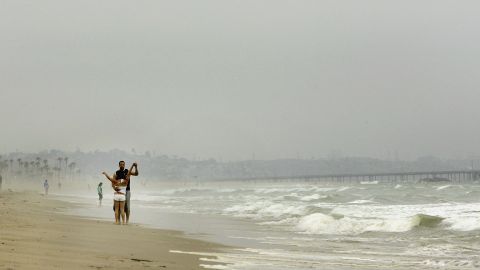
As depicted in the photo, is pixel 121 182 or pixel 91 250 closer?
pixel 91 250

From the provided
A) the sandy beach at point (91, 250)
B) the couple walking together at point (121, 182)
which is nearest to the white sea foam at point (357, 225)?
the couple walking together at point (121, 182)

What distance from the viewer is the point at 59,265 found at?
6.44 metres

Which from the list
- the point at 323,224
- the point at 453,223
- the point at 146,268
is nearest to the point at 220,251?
the point at 146,268

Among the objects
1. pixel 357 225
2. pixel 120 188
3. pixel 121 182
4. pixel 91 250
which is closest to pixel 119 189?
pixel 120 188

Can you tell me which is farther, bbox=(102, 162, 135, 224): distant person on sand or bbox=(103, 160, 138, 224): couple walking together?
bbox=(102, 162, 135, 224): distant person on sand

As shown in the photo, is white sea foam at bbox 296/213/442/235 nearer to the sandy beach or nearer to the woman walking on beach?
the woman walking on beach

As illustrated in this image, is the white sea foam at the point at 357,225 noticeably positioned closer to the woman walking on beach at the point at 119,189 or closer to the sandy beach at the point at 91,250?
the woman walking on beach at the point at 119,189

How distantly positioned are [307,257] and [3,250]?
4.66m

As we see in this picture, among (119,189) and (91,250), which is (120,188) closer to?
(119,189)

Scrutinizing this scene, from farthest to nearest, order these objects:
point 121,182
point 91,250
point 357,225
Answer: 1. point 357,225
2. point 121,182
3. point 91,250

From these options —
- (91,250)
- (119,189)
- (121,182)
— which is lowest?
(91,250)

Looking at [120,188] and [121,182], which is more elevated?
[121,182]

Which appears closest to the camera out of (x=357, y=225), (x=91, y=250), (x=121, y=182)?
(x=91, y=250)

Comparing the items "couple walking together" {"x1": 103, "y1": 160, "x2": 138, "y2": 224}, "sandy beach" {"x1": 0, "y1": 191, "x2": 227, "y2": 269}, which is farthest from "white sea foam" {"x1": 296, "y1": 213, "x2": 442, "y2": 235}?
"sandy beach" {"x1": 0, "y1": 191, "x2": 227, "y2": 269}
